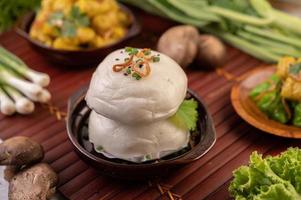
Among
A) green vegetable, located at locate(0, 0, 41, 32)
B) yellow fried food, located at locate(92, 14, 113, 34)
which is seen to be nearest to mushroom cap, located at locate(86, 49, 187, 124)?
yellow fried food, located at locate(92, 14, 113, 34)

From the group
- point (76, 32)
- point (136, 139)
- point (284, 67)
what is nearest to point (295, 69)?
point (284, 67)

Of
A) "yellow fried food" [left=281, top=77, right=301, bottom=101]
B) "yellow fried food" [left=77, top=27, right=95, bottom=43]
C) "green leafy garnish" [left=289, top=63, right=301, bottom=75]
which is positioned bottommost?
"yellow fried food" [left=77, top=27, right=95, bottom=43]

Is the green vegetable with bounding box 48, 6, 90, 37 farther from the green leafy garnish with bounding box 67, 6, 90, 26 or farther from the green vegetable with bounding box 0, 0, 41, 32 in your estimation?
the green vegetable with bounding box 0, 0, 41, 32

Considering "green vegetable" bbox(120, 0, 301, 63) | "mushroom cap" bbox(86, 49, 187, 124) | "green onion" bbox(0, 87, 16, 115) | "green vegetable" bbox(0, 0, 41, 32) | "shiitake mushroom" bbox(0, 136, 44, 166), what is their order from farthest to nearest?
"green vegetable" bbox(0, 0, 41, 32), "green vegetable" bbox(120, 0, 301, 63), "green onion" bbox(0, 87, 16, 115), "shiitake mushroom" bbox(0, 136, 44, 166), "mushroom cap" bbox(86, 49, 187, 124)

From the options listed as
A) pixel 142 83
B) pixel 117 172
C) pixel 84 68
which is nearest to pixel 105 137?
pixel 117 172

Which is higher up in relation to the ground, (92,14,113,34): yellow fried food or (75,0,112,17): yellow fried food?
(75,0,112,17): yellow fried food

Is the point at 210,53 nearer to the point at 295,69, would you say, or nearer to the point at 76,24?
the point at 295,69

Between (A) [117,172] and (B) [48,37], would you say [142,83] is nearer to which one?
(A) [117,172]
